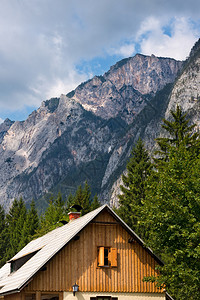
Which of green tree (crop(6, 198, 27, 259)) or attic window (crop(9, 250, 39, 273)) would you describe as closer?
attic window (crop(9, 250, 39, 273))

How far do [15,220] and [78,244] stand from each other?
74.4 metres

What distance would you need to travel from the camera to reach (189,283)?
25391mm

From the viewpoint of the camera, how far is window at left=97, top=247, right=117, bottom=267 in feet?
85.9

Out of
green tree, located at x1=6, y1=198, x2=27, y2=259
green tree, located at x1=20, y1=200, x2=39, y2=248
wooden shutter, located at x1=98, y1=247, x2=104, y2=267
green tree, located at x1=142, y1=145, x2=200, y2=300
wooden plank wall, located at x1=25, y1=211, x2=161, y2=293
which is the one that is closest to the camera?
wooden plank wall, located at x1=25, y1=211, x2=161, y2=293

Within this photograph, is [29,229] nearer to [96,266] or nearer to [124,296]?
[96,266]

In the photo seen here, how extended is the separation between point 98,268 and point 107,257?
893 millimetres

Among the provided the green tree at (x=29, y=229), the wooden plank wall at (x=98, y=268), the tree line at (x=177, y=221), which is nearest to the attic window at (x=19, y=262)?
the wooden plank wall at (x=98, y=268)

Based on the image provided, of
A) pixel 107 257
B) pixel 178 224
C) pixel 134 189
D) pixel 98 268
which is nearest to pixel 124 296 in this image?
pixel 98 268

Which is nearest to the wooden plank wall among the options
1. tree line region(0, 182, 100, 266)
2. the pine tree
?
the pine tree

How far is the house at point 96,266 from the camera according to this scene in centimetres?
2484

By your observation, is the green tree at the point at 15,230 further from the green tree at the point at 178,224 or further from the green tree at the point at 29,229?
the green tree at the point at 178,224

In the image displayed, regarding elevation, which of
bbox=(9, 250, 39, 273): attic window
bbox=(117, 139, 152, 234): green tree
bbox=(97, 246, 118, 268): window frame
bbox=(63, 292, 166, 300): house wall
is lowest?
bbox=(63, 292, 166, 300): house wall

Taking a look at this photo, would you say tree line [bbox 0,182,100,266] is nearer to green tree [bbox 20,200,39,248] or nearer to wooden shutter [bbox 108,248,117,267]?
green tree [bbox 20,200,39,248]

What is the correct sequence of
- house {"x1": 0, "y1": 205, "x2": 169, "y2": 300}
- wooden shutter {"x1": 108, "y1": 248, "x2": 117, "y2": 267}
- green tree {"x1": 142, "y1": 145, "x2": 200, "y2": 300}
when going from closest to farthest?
1. house {"x1": 0, "y1": 205, "x2": 169, "y2": 300}
2. green tree {"x1": 142, "y1": 145, "x2": 200, "y2": 300}
3. wooden shutter {"x1": 108, "y1": 248, "x2": 117, "y2": 267}
